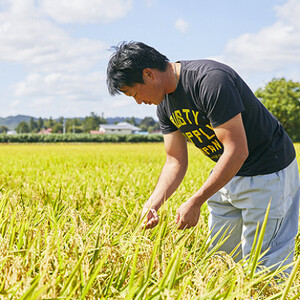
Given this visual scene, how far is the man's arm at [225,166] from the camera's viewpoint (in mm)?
1773

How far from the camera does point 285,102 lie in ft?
151

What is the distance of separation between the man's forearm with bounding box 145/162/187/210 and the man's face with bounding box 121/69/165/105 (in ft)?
1.74

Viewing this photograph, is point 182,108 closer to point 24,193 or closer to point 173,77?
point 173,77

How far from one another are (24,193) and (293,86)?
50.3m

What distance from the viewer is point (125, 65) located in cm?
186

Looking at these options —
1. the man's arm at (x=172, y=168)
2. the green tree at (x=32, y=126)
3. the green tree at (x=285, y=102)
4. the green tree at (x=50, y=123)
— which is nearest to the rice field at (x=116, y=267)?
the man's arm at (x=172, y=168)

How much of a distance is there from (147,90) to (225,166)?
55 cm

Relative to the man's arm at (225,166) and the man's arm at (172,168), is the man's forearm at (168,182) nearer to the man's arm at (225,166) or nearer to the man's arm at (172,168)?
the man's arm at (172,168)

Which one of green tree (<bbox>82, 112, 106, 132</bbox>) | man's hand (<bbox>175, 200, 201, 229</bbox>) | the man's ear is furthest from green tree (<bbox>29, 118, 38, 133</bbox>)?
man's hand (<bbox>175, 200, 201, 229</bbox>)

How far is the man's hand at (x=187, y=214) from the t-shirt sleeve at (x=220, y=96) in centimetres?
40

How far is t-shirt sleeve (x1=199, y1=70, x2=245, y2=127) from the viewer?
5.76ft

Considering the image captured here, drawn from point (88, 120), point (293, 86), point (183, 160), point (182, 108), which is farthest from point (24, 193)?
point (88, 120)

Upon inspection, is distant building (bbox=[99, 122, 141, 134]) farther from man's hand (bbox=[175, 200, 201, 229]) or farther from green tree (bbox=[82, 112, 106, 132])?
man's hand (bbox=[175, 200, 201, 229])

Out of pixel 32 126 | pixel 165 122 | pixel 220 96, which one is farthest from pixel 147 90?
pixel 32 126
